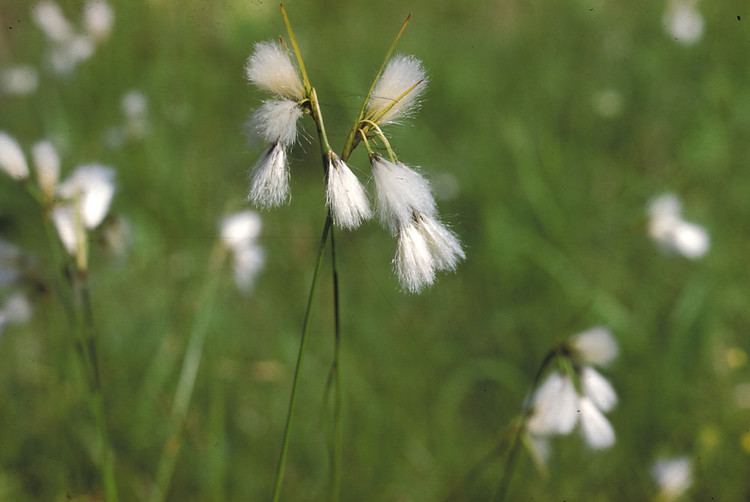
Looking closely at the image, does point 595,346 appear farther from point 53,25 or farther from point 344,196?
point 53,25

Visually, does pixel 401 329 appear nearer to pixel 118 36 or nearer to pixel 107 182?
pixel 107 182

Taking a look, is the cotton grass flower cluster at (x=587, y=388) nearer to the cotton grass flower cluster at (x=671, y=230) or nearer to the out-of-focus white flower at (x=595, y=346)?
the out-of-focus white flower at (x=595, y=346)

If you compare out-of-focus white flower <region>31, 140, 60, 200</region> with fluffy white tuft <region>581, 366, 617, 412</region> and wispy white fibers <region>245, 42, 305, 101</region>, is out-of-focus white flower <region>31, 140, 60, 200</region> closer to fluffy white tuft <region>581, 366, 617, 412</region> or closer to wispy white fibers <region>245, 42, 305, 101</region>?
wispy white fibers <region>245, 42, 305, 101</region>

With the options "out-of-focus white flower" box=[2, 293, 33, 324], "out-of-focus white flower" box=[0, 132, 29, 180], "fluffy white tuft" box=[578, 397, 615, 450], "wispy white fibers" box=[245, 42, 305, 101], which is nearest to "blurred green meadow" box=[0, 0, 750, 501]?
"out-of-focus white flower" box=[2, 293, 33, 324]

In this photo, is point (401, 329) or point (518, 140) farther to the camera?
point (518, 140)

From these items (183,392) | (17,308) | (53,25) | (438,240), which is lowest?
(183,392)

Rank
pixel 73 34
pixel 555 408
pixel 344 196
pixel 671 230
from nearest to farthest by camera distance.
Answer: pixel 344 196
pixel 555 408
pixel 671 230
pixel 73 34

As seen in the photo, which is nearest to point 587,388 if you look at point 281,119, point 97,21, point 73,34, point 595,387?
point 595,387

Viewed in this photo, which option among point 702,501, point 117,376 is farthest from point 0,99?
point 702,501
